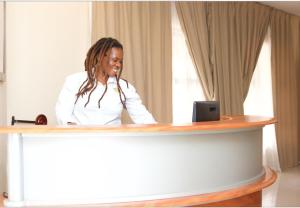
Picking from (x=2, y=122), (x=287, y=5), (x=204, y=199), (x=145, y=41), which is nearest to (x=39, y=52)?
(x=2, y=122)

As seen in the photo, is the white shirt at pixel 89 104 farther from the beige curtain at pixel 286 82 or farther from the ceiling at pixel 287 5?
the beige curtain at pixel 286 82

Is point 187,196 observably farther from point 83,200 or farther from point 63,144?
point 63,144

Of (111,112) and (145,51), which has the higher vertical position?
(145,51)

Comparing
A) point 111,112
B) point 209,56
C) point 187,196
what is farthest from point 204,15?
point 187,196

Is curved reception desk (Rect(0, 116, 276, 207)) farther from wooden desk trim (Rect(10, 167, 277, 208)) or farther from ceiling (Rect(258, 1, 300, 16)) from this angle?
ceiling (Rect(258, 1, 300, 16))

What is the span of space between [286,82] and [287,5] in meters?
1.58

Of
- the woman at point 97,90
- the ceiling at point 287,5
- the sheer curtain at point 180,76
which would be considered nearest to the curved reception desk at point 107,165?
the woman at point 97,90

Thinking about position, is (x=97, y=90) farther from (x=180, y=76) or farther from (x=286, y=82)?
(x=286, y=82)

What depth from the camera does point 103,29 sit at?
16.3 feet

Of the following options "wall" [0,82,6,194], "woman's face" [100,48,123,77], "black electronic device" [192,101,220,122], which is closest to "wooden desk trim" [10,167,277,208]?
"black electronic device" [192,101,220,122]

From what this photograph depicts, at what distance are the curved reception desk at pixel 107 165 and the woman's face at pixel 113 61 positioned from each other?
2.87 feet

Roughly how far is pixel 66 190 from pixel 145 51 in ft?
10.7

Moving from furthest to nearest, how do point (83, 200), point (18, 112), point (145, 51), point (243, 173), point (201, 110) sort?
point (145, 51) < point (18, 112) < point (201, 110) < point (243, 173) < point (83, 200)

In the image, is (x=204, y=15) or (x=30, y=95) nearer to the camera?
(x=30, y=95)
